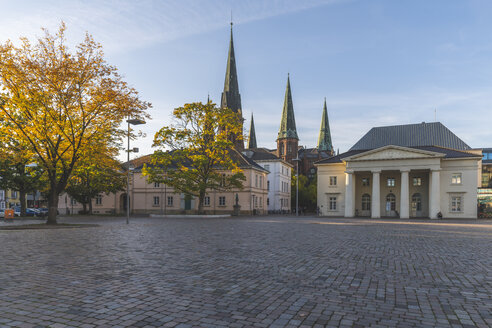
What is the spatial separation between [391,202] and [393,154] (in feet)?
29.4

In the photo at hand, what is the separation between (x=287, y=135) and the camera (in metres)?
105

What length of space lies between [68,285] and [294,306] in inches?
155

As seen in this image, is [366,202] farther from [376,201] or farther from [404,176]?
[404,176]

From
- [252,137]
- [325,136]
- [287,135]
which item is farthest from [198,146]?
[325,136]

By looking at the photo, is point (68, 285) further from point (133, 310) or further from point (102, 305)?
point (133, 310)

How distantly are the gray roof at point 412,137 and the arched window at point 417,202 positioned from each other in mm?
8243

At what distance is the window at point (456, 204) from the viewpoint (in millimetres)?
53219

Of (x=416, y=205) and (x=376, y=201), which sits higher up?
(x=376, y=201)

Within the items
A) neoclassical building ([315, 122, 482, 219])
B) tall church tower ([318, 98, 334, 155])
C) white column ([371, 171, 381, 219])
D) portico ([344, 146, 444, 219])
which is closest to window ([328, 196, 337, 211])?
neoclassical building ([315, 122, 482, 219])

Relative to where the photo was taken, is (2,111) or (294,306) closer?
(294,306)

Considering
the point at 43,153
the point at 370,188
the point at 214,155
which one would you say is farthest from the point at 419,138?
the point at 43,153

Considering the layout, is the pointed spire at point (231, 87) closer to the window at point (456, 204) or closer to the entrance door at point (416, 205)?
the entrance door at point (416, 205)

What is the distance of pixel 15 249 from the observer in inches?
472

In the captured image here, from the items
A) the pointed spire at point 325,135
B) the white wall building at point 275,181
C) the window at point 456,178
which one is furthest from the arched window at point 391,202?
the pointed spire at point 325,135
